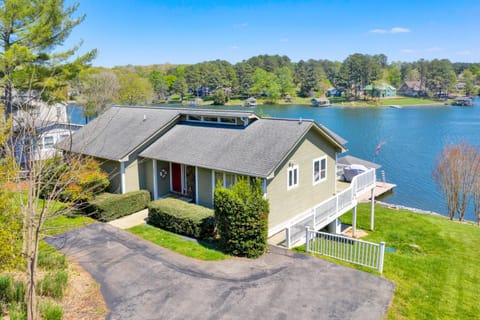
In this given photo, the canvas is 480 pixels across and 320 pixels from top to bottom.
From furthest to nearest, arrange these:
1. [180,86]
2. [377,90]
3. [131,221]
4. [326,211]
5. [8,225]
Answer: [377,90]
[180,86]
[131,221]
[326,211]
[8,225]

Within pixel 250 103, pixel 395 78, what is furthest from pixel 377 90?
pixel 250 103

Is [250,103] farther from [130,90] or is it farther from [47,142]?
[47,142]

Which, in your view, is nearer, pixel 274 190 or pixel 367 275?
pixel 367 275

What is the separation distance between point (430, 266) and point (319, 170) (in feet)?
20.4

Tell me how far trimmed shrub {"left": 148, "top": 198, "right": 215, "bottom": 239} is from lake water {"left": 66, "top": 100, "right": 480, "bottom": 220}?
62.9ft

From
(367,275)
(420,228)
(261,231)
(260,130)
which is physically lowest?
(420,228)

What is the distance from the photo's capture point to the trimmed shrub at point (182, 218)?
14.1 meters

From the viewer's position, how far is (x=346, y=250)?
496 inches

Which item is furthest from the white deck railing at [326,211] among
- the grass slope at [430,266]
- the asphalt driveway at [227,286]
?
the grass slope at [430,266]

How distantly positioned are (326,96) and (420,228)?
114462 millimetres

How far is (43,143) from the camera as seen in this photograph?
27.1 meters

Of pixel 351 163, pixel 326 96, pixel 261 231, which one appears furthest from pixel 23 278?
pixel 326 96

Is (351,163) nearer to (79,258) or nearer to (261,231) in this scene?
(261,231)

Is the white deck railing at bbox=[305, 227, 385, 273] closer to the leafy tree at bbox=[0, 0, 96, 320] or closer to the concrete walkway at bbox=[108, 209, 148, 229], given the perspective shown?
the concrete walkway at bbox=[108, 209, 148, 229]
